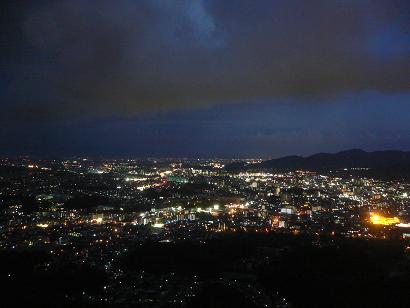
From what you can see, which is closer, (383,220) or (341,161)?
(383,220)

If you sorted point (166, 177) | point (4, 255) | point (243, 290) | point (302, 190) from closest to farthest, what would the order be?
point (243, 290) < point (4, 255) < point (302, 190) < point (166, 177)

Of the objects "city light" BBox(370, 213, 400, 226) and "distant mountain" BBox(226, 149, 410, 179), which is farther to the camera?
"distant mountain" BBox(226, 149, 410, 179)

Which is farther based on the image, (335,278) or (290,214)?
(290,214)

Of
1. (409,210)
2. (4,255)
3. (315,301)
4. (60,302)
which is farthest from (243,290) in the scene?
(409,210)

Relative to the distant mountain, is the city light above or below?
below

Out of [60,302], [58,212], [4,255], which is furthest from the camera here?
[58,212]

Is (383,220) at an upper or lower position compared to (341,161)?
lower

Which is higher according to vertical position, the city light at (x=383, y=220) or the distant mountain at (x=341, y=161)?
the distant mountain at (x=341, y=161)

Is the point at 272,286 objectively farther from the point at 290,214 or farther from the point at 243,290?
the point at 290,214

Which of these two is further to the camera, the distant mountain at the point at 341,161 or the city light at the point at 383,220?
the distant mountain at the point at 341,161

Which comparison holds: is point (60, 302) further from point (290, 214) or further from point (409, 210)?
point (409, 210)
